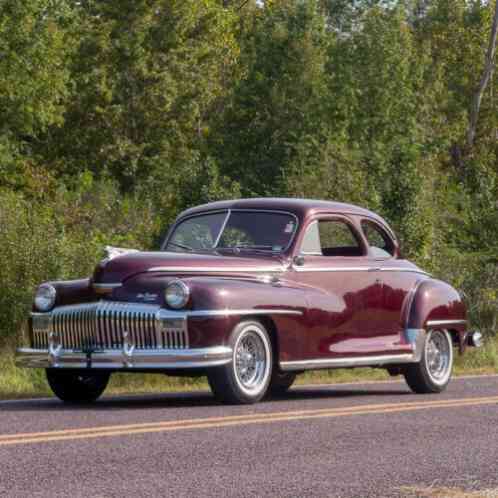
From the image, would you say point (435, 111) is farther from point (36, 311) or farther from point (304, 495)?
point (304, 495)

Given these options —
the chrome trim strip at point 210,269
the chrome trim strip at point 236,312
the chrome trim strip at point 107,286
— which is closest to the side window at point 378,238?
the chrome trim strip at point 210,269

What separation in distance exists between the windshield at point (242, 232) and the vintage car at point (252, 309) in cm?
1

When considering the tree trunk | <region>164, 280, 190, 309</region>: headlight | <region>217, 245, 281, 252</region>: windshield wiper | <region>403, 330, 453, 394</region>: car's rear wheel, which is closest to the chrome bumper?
<region>164, 280, 190, 309</region>: headlight

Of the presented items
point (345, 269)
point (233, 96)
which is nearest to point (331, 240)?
point (345, 269)

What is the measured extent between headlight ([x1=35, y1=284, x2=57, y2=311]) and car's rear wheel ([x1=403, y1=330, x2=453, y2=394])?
Answer: 3683 millimetres

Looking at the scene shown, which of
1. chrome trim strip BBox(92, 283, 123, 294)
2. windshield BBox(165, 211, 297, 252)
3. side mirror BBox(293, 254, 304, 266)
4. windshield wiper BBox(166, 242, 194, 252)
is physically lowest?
chrome trim strip BBox(92, 283, 123, 294)

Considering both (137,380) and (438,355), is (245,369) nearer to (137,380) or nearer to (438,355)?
(438,355)

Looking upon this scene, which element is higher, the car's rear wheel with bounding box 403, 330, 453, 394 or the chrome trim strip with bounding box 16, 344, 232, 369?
the chrome trim strip with bounding box 16, 344, 232, 369

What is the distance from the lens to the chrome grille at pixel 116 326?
1136 centimetres

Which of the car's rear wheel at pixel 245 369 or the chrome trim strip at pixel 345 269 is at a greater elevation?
the chrome trim strip at pixel 345 269

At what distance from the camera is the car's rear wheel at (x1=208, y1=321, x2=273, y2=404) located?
448 inches

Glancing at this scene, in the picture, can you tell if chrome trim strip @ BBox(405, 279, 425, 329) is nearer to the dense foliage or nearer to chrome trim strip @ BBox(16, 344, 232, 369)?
chrome trim strip @ BBox(16, 344, 232, 369)

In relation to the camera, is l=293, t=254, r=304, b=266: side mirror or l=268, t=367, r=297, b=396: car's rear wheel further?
l=268, t=367, r=297, b=396: car's rear wheel

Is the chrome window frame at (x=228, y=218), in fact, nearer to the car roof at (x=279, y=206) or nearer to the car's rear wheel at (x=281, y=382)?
the car roof at (x=279, y=206)
